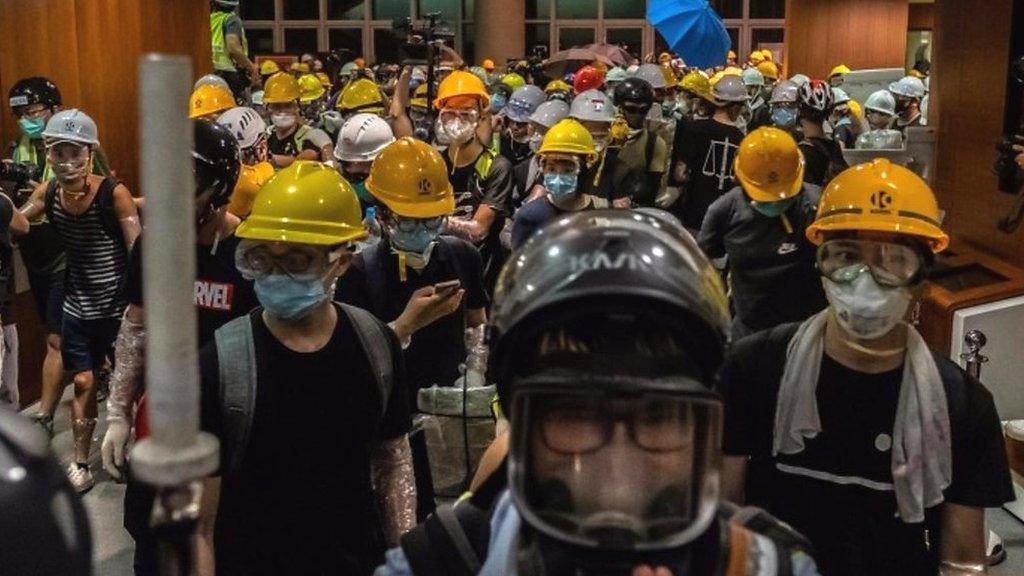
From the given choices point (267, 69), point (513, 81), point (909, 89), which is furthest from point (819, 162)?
point (267, 69)

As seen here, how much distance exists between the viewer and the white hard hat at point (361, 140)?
6.03 m

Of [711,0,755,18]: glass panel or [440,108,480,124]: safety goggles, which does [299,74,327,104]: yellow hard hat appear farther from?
[711,0,755,18]: glass panel

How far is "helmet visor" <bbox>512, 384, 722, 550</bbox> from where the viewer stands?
4.61 ft

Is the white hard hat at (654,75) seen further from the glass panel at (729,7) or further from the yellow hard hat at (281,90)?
the glass panel at (729,7)

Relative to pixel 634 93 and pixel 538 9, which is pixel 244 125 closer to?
pixel 634 93

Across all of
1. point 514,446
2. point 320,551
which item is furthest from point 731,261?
point 514,446

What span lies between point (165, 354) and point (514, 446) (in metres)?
0.62

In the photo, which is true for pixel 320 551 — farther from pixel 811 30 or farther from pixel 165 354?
pixel 811 30

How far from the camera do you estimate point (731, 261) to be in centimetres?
546

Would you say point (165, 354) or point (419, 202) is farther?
point (419, 202)

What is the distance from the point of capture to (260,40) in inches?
1134

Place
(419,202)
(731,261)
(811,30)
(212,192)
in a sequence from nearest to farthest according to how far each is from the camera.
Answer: (212,192)
(419,202)
(731,261)
(811,30)

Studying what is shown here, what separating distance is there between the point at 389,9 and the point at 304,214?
26.8m

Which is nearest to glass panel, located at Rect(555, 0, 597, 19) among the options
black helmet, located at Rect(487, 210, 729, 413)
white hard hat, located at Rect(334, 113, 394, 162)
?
white hard hat, located at Rect(334, 113, 394, 162)
